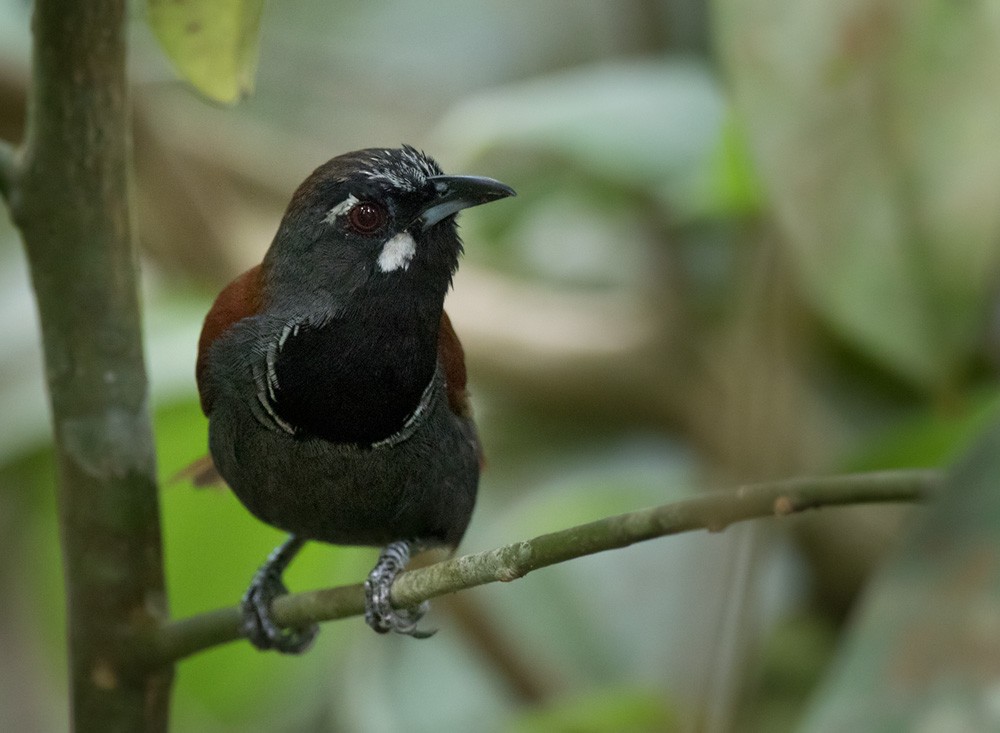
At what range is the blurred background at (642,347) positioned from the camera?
6.31 feet

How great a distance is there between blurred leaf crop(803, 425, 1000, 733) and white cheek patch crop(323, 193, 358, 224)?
76cm

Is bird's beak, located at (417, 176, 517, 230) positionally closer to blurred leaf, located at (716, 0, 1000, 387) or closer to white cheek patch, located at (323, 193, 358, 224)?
white cheek patch, located at (323, 193, 358, 224)

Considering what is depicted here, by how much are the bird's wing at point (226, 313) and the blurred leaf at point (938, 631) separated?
82cm

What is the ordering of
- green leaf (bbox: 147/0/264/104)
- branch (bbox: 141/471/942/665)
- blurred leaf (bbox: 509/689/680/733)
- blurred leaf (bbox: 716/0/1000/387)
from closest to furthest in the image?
1. branch (bbox: 141/471/942/665)
2. green leaf (bbox: 147/0/264/104)
3. blurred leaf (bbox: 716/0/1000/387)
4. blurred leaf (bbox: 509/689/680/733)

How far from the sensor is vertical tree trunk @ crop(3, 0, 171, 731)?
4.86ft

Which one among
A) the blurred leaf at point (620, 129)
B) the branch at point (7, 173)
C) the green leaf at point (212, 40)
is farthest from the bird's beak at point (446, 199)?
the blurred leaf at point (620, 129)

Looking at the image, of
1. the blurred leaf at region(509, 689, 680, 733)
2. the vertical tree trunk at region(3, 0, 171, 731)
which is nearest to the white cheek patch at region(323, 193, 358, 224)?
the vertical tree trunk at region(3, 0, 171, 731)

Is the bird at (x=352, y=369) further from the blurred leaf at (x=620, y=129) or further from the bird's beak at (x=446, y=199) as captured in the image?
the blurred leaf at (x=620, y=129)

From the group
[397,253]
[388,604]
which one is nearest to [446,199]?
[397,253]

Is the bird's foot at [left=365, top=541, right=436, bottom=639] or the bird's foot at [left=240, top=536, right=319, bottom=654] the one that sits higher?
the bird's foot at [left=365, top=541, right=436, bottom=639]

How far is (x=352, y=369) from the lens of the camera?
4.55 feet

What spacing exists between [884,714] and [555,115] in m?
1.46

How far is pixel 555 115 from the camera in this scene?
2.57 metres

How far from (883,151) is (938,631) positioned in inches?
32.2
